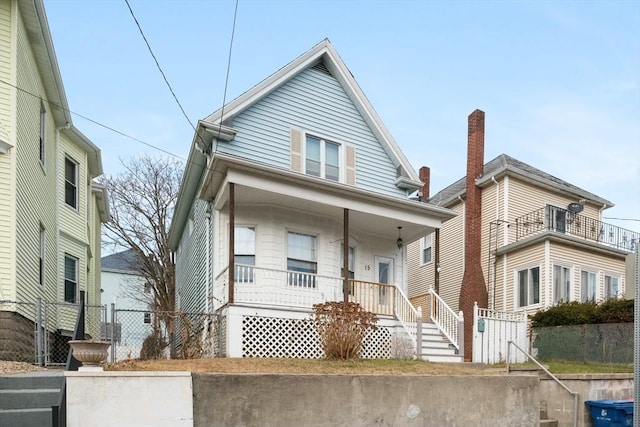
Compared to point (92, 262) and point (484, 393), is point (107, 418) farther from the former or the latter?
point (92, 262)

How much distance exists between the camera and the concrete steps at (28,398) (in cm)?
642

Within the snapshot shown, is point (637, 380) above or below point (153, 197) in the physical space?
below

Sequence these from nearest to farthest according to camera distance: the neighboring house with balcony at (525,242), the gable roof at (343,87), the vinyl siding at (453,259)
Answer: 1. the gable roof at (343,87)
2. the neighboring house with balcony at (525,242)
3. the vinyl siding at (453,259)

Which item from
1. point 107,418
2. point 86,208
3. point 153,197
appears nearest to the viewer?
point 107,418

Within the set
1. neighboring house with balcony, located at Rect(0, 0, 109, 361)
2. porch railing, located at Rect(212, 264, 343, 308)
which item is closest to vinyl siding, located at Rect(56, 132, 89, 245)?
neighboring house with balcony, located at Rect(0, 0, 109, 361)

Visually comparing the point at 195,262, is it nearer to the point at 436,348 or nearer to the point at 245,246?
the point at 245,246

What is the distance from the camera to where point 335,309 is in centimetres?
1038

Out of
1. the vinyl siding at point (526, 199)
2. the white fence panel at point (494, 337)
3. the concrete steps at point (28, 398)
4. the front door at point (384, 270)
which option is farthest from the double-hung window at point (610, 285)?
the concrete steps at point (28, 398)

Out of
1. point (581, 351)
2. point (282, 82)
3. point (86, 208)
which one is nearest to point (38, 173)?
point (86, 208)

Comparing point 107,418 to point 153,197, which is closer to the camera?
point 107,418

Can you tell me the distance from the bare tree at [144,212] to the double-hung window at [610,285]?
20.8 meters

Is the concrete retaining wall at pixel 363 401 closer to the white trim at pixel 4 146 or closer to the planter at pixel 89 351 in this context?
the planter at pixel 89 351

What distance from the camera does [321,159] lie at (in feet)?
51.2

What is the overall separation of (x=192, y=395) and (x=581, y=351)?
40.5 feet
